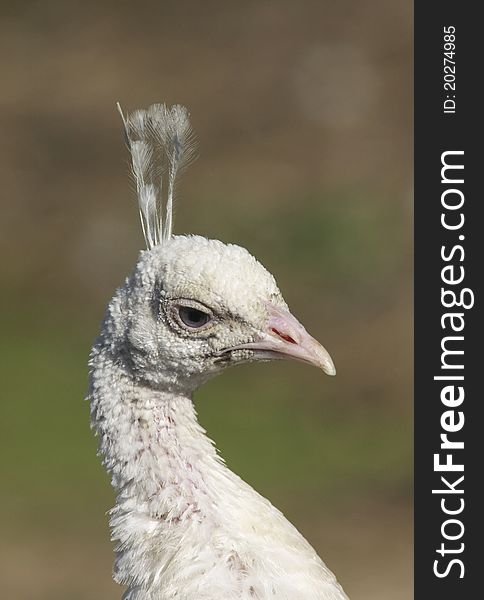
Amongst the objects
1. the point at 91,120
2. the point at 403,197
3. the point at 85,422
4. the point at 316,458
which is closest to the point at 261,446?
the point at 316,458

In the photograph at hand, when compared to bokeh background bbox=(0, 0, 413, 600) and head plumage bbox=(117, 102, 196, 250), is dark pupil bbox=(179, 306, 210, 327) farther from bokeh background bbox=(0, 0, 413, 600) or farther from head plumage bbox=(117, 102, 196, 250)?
bokeh background bbox=(0, 0, 413, 600)

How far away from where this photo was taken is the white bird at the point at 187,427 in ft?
14.4

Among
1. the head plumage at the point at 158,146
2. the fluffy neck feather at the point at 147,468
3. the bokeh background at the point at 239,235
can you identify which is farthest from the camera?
the bokeh background at the point at 239,235

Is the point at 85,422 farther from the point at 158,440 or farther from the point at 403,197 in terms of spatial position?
the point at 158,440

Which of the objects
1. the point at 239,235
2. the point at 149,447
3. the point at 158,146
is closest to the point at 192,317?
the point at 149,447

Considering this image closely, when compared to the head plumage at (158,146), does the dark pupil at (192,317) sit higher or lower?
lower

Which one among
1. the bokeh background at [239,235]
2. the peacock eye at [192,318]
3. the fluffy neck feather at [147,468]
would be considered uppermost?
the bokeh background at [239,235]

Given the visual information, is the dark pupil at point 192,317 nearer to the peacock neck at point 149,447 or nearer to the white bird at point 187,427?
the white bird at point 187,427

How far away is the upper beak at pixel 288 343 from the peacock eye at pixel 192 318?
0.19m

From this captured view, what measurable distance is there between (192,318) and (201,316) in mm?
34

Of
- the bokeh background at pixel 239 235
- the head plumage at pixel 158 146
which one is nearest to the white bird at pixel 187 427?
the head plumage at pixel 158 146

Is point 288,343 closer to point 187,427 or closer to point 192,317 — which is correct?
point 192,317

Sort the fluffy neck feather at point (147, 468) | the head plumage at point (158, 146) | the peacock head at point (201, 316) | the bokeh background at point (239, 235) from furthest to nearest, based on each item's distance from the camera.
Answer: the bokeh background at point (239, 235), the head plumage at point (158, 146), the fluffy neck feather at point (147, 468), the peacock head at point (201, 316)

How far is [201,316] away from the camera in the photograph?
14.5 feet
